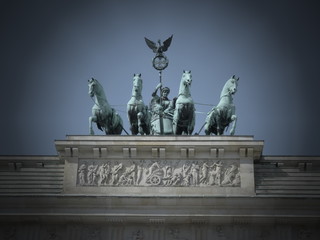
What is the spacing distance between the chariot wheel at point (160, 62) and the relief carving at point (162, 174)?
16.9 feet

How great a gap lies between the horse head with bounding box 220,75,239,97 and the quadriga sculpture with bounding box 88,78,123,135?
10.2 feet

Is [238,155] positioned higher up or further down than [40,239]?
higher up

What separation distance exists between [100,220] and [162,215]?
1.52m

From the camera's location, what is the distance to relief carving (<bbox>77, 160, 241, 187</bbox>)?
23656 millimetres

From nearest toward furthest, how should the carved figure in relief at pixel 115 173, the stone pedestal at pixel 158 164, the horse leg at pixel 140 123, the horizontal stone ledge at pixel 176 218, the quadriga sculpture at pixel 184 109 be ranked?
the horizontal stone ledge at pixel 176 218 < the stone pedestal at pixel 158 164 < the carved figure in relief at pixel 115 173 < the quadriga sculpture at pixel 184 109 < the horse leg at pixel 140 123

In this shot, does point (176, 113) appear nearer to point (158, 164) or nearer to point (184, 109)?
point (184, 109)

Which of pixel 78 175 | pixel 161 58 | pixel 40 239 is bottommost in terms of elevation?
pixel 40 239

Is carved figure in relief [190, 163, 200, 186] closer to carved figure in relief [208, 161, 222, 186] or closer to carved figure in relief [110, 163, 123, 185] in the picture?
carved figure in relief [208, 161, 222, 186]

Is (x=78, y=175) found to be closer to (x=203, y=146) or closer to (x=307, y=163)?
(x=203, y=146)

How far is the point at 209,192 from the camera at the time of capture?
23.5 meters

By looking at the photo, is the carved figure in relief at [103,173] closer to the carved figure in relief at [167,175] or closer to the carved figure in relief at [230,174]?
the carved figure in relief at [167,175]

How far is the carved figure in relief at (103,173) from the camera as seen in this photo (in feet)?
78.1

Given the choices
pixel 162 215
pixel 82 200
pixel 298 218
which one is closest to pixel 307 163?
pixel 298 218

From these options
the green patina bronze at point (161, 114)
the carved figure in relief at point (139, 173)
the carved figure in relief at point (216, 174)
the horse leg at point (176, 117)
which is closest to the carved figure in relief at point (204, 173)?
the carved figure in relief at point (216, 174)
